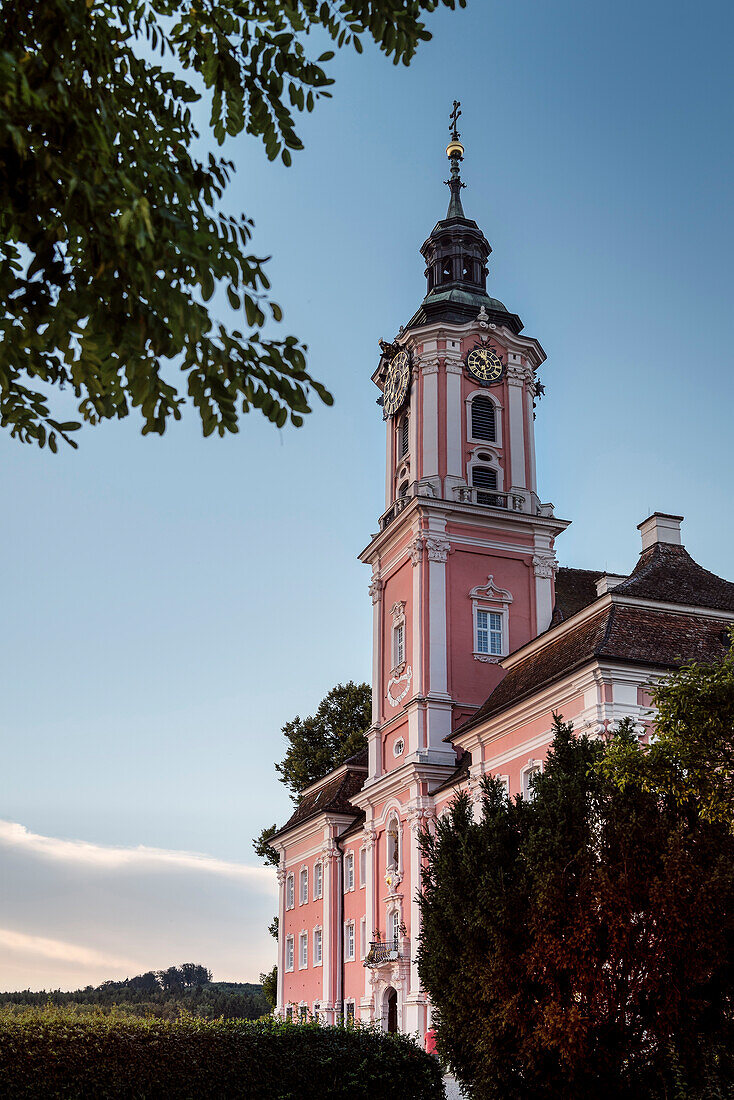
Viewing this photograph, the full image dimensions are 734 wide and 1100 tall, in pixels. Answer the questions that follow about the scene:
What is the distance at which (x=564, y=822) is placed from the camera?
1595 cm

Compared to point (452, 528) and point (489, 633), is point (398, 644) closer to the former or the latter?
point (489, 633)

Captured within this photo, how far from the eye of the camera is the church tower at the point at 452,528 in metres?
38.5

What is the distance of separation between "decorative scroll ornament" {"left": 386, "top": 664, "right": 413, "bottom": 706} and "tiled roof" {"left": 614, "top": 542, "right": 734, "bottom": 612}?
32.0 feet

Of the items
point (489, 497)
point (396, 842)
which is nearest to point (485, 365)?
point (489, 497)

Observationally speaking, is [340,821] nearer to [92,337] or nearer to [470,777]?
[470,777]

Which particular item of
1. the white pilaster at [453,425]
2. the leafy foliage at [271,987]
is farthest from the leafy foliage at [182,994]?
the white pilaster at [453,425]

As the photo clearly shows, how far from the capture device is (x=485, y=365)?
43219mm

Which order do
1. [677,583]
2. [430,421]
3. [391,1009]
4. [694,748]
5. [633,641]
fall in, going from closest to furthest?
1. [694,748]
2. [633,641]
3. [677,583]
4. [391,1009]
5. [430,421]

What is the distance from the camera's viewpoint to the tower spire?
50719 mm

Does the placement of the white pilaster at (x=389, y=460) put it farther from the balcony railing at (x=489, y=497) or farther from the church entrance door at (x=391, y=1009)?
the church entrance door at (x=391, y=1009)

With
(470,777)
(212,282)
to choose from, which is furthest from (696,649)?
(212,282)

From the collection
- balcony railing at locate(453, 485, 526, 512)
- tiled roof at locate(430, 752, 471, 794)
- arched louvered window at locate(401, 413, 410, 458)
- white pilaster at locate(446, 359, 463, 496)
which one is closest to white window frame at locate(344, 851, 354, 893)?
tiled roof at locate(430, 752, 471, 794)

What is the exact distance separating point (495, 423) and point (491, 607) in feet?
24.1

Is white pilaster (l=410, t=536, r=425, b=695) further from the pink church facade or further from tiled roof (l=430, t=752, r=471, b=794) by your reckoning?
tiled roof (l=430, t=752, r=471, b=794)
